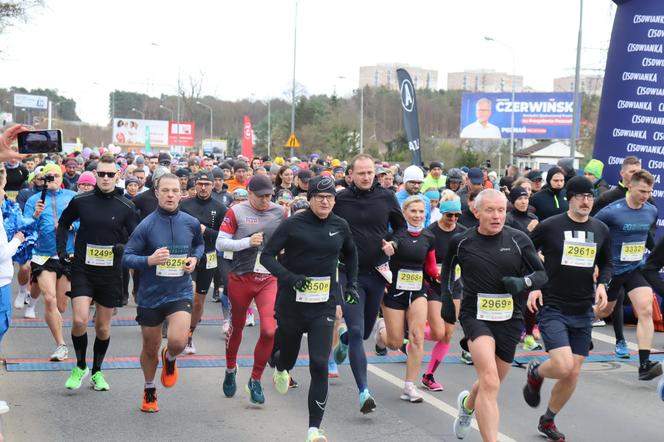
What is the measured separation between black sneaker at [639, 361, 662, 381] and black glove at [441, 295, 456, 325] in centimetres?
307

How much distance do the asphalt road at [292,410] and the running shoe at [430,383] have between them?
0.32ft

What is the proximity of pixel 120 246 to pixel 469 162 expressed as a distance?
2142 inches

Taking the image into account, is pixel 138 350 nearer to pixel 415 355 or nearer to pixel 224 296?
pixel 224 296

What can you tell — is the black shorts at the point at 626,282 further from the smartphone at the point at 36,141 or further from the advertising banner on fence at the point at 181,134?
the advertising banner on fence at the point at 181,134

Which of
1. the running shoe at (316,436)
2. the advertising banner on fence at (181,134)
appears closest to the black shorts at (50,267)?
the running shoe at (316,436)

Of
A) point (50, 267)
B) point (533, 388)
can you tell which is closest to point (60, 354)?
point (50, 267)

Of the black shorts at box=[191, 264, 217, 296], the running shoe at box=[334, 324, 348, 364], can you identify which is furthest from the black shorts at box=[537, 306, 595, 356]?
the black shorts at box=[191, 264, 217, 296]

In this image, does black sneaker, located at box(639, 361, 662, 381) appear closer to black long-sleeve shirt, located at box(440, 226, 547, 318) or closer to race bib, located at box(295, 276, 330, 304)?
black long-sleeve shirt, located at box(440, 226, 547, 318)

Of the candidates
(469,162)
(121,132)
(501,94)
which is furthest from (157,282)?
(121,132)

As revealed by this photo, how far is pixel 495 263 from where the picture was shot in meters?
6.59

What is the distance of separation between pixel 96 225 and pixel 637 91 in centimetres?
809

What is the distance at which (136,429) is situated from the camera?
714 centimetres

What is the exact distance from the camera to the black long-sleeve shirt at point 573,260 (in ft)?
24.3

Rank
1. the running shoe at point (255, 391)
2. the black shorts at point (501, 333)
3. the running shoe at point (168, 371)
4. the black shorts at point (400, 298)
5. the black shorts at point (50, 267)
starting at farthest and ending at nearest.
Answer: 1. the black shorts at point (50, 267)
2. the black shorts at point (400, 298)
3. the running shoe at point (255, 391)
4. the running shoe at point (168, 371)
5. the black shorts at point (501, 333)
